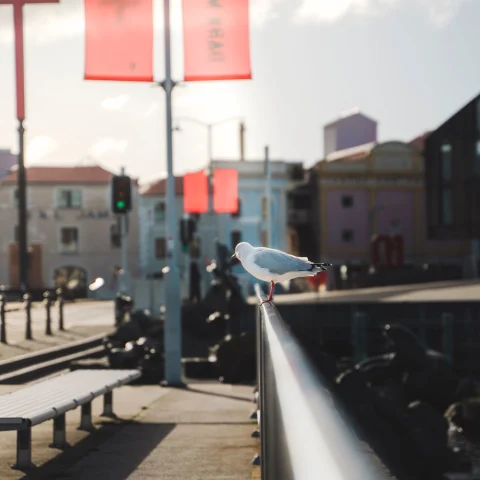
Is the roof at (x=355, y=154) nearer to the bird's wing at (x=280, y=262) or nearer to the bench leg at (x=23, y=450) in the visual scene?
the bird's wing at (x=280, y=262)

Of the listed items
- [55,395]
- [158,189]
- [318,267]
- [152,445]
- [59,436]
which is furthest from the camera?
[158,189]

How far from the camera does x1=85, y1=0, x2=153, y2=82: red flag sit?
1695cm

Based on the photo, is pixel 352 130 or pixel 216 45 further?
pixel 352 130

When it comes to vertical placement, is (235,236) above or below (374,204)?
below

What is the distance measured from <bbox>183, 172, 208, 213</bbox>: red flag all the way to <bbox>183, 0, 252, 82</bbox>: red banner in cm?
3279

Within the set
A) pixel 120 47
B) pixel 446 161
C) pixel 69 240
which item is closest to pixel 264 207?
pixel 69 240

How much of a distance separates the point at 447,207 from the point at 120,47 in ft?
115

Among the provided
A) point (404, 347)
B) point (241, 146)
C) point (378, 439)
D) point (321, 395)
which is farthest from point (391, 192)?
point (321, 395)

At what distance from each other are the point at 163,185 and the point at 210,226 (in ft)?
17.5

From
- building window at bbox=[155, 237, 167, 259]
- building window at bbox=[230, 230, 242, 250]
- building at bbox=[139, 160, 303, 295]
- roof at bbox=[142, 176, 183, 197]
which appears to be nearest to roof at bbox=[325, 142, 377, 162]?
building at bbox=[139, 160, 303, 295]

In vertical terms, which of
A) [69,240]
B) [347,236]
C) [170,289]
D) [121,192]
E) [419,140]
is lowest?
[170,289]

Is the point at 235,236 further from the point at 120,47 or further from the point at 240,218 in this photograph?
the point at 120,47

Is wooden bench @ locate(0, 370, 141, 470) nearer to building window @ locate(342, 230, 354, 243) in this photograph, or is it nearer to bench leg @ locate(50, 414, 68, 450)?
bench leg @ locate(50, 414, 68, 450)

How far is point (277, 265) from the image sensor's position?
745cm
